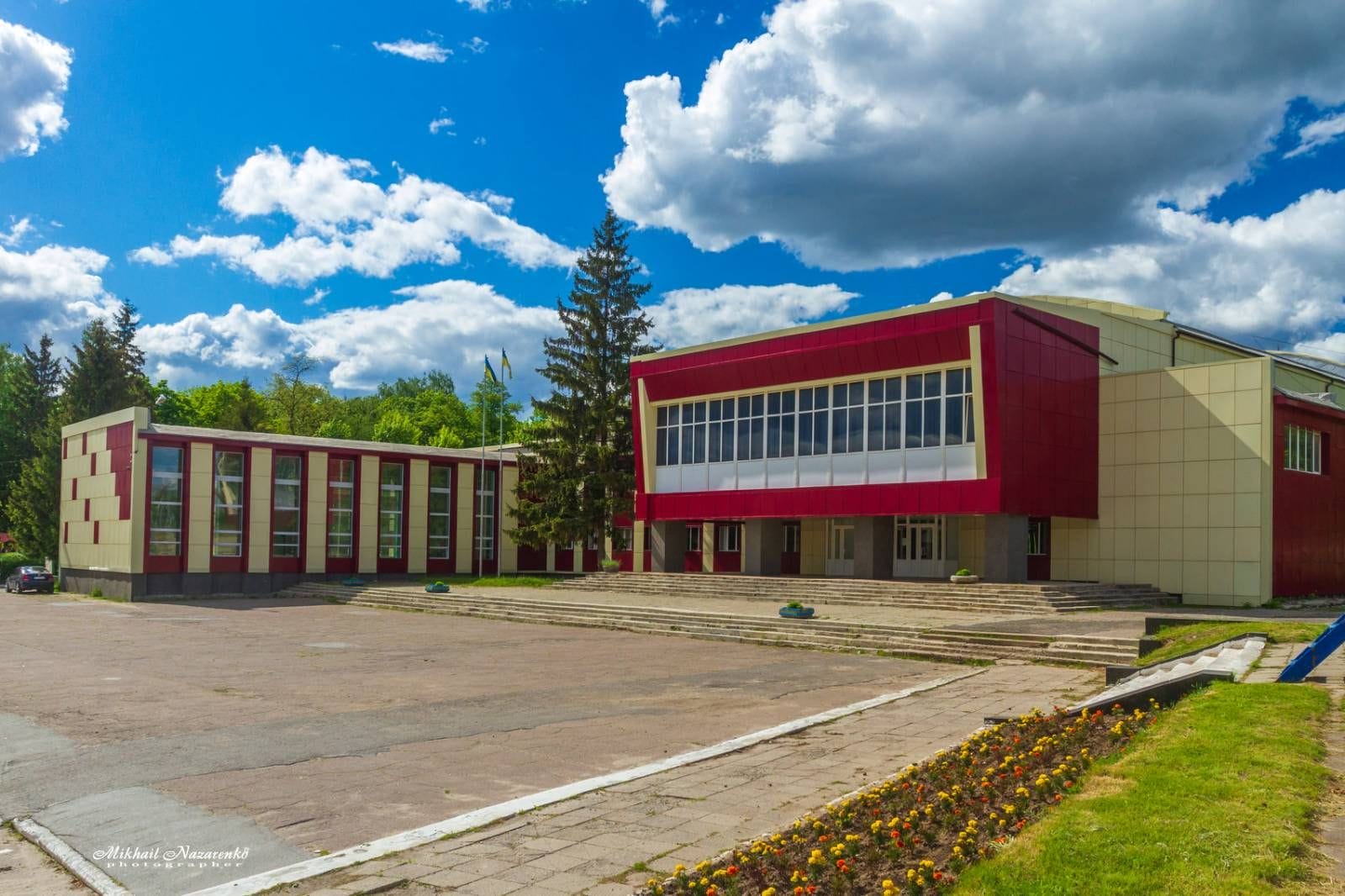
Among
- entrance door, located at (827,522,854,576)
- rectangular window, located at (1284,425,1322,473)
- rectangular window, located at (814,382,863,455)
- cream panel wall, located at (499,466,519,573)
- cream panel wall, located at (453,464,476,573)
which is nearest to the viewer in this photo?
rectangular window, located at (1284,425,1322,473)

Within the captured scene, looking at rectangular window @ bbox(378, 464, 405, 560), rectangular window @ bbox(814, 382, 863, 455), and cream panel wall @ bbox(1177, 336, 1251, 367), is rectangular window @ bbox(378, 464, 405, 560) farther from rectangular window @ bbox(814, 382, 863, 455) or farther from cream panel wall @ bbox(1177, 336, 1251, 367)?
cream panel wall @ bbox(1177, 336, 1251, 367)

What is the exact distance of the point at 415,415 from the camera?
98562 mm

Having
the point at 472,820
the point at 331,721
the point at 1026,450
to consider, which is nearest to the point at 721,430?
the point at 1026,450

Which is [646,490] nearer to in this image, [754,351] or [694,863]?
[754,351]

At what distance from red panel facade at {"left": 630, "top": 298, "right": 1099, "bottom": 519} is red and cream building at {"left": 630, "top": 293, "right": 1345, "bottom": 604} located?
2.4 inches

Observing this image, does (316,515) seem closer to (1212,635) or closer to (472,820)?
(1212,635)

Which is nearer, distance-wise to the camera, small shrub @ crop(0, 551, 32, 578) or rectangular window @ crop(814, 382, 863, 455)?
rectangular window @ crop(814, 382, 863, 455)

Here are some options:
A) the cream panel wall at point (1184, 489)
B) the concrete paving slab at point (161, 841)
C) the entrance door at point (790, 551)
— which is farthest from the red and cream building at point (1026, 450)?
the concrete paving slab at point (161, 841)

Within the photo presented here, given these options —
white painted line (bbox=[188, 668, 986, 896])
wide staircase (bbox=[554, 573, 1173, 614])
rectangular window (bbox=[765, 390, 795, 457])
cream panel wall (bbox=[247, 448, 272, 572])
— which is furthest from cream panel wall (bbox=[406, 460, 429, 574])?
white painted line (bbox=[188, 668, 986, 896])

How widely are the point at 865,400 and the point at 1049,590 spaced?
9.36 m

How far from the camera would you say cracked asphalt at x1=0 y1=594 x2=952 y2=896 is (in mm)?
7684

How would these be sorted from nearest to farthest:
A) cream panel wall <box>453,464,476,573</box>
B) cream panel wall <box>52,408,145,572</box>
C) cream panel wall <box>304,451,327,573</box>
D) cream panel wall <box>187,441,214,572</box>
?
cream panel wall <box>52,408,145,572</box> < cream panel wall <box>187,441,214,572</box> < cream panel wall <box>304,451,327,573</box> < cream panel wall <box>453,464,476,573</box>

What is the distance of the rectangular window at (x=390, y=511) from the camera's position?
142 ft

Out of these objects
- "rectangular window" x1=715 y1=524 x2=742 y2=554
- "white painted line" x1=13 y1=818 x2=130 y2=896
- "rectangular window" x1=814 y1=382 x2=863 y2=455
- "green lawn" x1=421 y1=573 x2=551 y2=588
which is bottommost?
"green lawn" x1=421 y1=573 x2=551 y2=588
